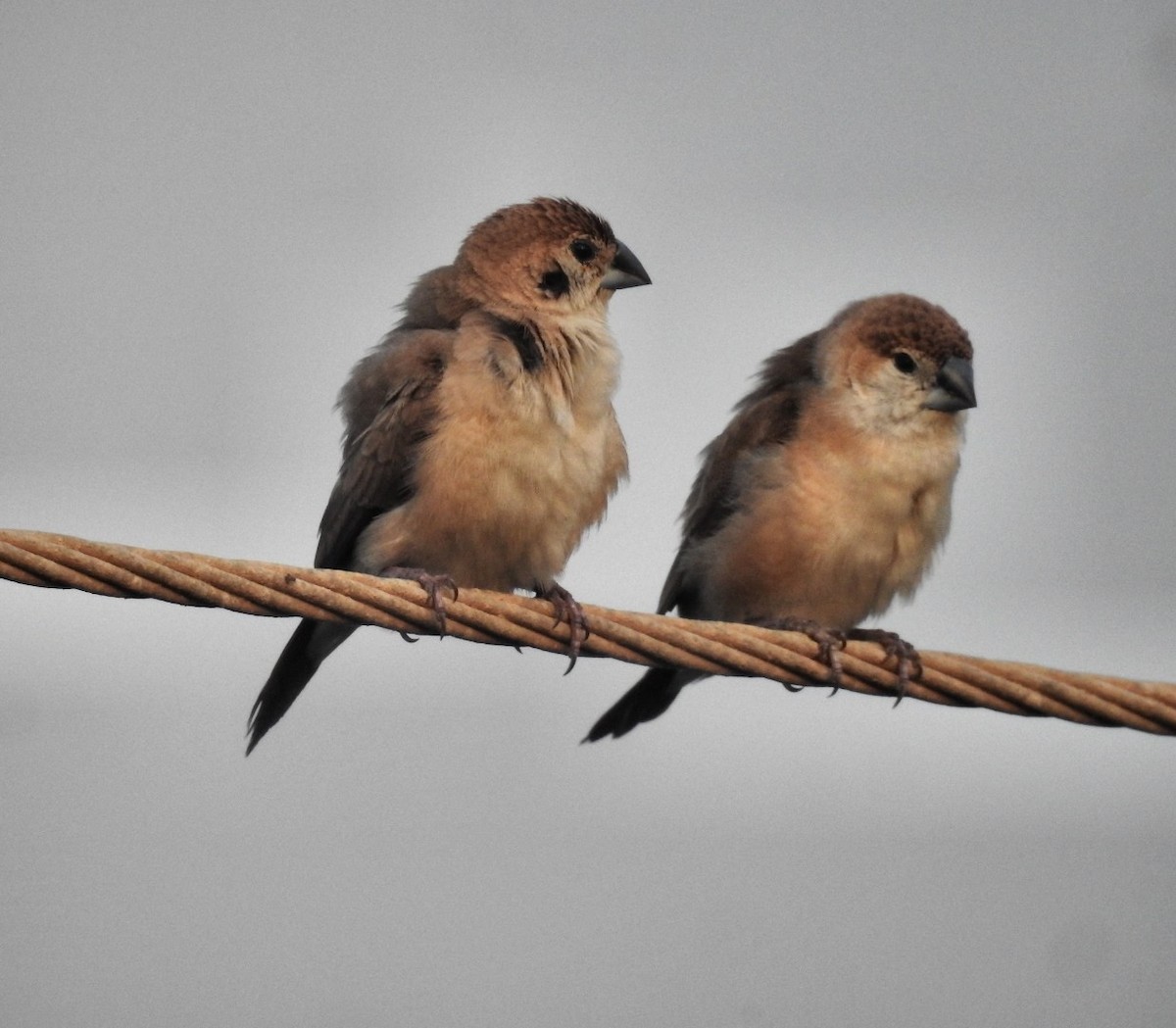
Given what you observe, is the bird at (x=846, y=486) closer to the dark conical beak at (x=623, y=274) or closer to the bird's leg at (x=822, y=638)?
the bird's leg at (x=822, y=638)

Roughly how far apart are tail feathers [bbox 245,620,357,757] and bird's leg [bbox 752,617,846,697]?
1508mm

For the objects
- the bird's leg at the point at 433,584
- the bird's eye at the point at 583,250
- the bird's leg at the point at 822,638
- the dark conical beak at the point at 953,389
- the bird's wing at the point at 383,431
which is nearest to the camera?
the bird's leg at the point at 433,584

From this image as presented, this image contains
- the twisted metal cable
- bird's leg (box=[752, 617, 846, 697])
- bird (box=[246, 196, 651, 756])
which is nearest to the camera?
the twisted metal cable

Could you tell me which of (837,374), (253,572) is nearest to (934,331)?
(837,374)

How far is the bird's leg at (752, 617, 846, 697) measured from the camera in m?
4.97

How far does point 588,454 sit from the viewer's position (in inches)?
230

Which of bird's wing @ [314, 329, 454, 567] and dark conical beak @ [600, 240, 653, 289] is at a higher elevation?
dark conical beak @ [600, 240, 653, 289]

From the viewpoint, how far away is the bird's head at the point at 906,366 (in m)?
6.54

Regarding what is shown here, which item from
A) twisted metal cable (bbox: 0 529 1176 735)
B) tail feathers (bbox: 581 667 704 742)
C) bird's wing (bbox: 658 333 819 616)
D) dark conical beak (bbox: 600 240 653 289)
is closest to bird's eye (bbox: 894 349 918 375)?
bird's wing (bbox: 658 333 819 616)

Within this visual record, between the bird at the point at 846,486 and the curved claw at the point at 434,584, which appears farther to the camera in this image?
the bird at the point at 846,486

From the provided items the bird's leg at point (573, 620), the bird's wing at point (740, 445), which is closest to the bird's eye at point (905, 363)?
the bird's wing at point (740, 445)

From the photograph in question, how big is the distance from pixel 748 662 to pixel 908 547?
1.99 m

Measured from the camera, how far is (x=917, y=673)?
4.85m

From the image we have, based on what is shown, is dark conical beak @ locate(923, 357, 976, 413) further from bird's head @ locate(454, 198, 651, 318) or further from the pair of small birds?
bird's head @ locate(454, 198, 651, 318)
